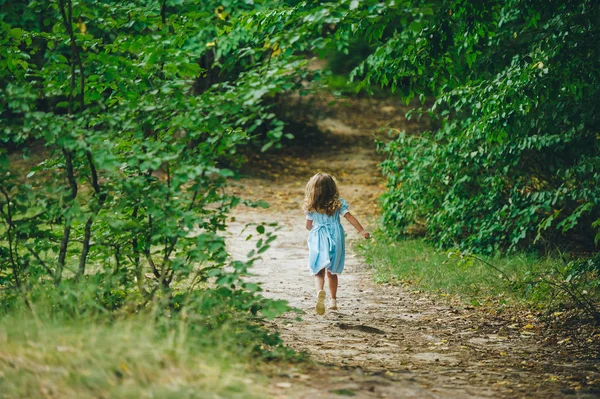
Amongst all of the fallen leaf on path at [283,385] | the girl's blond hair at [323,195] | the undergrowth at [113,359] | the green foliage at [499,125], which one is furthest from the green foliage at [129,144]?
the girl's blond hair at [323,195]

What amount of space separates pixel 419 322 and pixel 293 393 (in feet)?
10.7

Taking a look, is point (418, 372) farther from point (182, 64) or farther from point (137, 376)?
point (182, 64)

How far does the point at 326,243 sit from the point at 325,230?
0.16m

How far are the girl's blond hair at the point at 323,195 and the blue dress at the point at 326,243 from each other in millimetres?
66

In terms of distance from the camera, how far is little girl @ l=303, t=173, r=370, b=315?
7.54 m

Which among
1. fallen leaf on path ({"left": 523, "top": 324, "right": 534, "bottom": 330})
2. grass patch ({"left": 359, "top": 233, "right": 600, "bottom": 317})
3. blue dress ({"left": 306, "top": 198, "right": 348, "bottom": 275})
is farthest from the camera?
blue dress ({"left": 306, "top": 198, "right": 348, "bottom": 275})

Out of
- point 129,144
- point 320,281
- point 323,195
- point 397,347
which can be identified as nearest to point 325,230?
point 323,195

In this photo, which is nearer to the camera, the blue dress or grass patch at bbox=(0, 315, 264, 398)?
grass patch at bbox=(0, 315, 264, 398)

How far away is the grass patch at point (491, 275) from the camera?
7422 mm

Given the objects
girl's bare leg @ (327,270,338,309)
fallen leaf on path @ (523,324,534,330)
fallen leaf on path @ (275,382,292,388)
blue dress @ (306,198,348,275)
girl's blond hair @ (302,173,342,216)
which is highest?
girl's blond hair @ (302,173,342,216)

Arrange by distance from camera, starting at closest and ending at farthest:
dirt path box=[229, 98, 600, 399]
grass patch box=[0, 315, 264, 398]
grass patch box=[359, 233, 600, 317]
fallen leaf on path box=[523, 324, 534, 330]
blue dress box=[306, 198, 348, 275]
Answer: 1. grass patch box=[0, 315, 264, 398]
2. dirt path box=[229, 98, 600, 399]
3. fallen leaf on path box=[523, 324, 534, 330]
4. grass patch box=[359, 233, 600, 317]
5. blue dress box=[306, 198, 348, 275]

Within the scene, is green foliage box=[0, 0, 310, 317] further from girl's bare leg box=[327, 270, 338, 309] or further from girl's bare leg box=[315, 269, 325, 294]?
girl's bare leg box=[327, 270, 338, 309]

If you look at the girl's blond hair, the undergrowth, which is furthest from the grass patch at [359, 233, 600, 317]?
the undergrowth

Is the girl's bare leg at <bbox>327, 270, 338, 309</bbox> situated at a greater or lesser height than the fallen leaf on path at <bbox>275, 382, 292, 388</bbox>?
lesser
